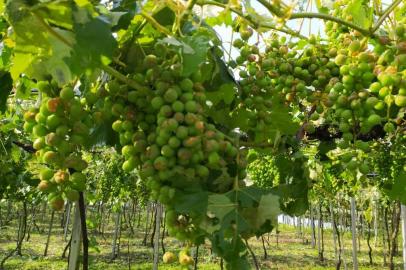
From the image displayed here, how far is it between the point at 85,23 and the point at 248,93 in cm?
68

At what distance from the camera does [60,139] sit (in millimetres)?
1186

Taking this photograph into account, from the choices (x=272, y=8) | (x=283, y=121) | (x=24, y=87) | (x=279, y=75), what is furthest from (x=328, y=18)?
(x=24, y=87)

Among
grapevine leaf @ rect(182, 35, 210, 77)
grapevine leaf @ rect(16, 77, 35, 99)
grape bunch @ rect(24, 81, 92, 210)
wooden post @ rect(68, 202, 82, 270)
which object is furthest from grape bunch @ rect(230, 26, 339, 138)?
wooden post @ rect(68, 202, 82, 270)

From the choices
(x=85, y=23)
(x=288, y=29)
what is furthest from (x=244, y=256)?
(x=288, y=29)

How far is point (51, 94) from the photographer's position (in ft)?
4.11

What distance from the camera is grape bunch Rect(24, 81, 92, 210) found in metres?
1.18

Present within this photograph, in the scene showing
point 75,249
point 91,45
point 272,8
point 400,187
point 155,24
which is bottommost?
point 75,249

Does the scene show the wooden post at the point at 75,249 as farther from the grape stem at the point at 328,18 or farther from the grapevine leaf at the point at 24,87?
the grape stem at the point at 328,18

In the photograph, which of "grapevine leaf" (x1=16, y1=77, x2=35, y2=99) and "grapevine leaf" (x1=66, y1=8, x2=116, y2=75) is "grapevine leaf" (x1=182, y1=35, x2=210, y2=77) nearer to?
"grapevine leaf" (x1=66, y1=8, x2=116, y2=75)

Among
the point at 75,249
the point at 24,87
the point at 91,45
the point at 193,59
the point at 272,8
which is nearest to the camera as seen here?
the point at 91,45

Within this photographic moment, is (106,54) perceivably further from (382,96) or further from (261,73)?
(382,96)

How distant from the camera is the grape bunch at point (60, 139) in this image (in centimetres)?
118

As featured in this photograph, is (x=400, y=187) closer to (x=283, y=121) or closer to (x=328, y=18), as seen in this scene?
(x=283, y=121)

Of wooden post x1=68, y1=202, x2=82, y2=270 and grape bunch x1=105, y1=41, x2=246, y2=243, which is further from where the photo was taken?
wooden post x1=68, y1=202, x2=82, y2=270
